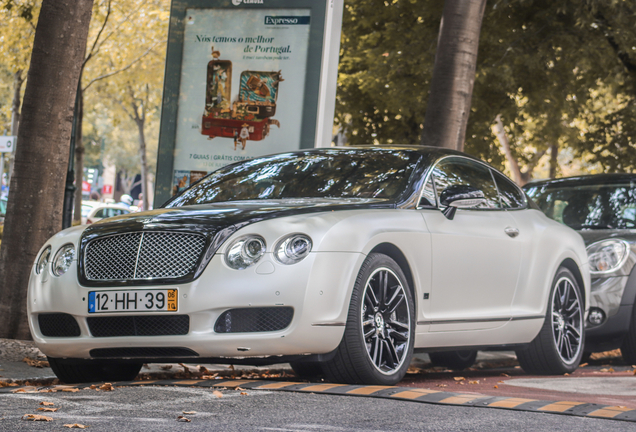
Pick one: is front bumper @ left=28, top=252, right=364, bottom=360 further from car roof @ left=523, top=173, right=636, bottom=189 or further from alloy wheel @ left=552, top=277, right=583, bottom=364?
car roof @ left=523, top=173, right=636, bottom=189

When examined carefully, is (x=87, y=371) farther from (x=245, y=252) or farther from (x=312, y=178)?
(x=312, y=178)

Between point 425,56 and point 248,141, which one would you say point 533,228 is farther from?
point 425,56

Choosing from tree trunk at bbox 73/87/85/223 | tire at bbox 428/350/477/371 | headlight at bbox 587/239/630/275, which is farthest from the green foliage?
tire at bbox 428/350/477/371

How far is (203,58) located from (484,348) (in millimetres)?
4640

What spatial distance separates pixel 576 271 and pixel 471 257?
188 centimetres

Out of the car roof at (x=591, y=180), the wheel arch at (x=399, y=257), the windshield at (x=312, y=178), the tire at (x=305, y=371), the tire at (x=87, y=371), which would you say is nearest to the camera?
the wheel arch at (x=399, y=257)

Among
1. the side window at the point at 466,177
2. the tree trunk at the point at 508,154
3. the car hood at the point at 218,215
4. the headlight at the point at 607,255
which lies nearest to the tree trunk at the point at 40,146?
the car hood at the point at 218,215

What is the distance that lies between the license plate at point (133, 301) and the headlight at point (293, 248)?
0.61m

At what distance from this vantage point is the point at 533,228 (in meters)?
7.40

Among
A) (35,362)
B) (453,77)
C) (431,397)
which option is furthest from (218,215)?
(453,77)

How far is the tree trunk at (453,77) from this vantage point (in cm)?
1120

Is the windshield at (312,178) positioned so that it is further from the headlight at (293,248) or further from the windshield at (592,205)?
the windshield at (592,205)

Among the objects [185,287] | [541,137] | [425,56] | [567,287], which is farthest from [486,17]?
[185,287]

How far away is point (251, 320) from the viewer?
520cm
